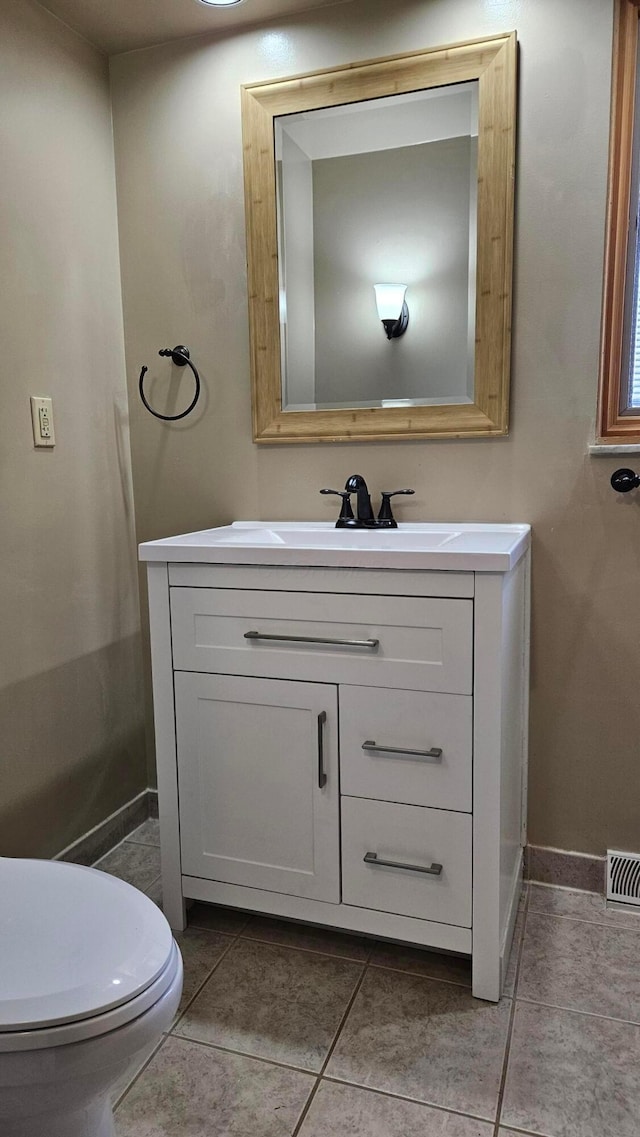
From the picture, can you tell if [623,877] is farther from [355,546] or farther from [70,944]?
[70,944]

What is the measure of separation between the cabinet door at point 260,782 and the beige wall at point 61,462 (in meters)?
0.42

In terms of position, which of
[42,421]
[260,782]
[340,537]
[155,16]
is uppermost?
[155,16]

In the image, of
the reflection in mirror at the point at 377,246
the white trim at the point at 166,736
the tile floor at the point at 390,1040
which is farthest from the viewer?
the reflection in mirror at the point at 377,246

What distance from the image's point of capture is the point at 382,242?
1780mm

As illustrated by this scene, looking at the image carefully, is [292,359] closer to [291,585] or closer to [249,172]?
[249,172]

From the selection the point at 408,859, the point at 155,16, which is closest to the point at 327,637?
the point at 408,859

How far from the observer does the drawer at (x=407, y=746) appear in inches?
53.8

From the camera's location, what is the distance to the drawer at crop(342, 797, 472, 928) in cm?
139

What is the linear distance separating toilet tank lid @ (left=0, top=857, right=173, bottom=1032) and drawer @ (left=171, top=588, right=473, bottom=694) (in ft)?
1.79

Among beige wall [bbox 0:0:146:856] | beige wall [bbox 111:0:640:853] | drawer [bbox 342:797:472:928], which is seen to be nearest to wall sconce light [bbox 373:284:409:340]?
beige wall [bbox 111:0:640:853]

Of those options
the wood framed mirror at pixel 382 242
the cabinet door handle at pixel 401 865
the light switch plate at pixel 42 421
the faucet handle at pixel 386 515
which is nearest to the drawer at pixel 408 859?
the cabinet door handle at pixel 401 865

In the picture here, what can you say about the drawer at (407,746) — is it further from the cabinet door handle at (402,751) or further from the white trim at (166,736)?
the white trim at (166,736)

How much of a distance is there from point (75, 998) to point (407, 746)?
750 millimetres

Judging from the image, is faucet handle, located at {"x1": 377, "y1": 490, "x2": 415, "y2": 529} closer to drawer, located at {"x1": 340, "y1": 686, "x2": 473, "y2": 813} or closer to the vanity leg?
drawer, located at {"x1": 340, "y1": 686, "x2": 473, "y2": 813}
